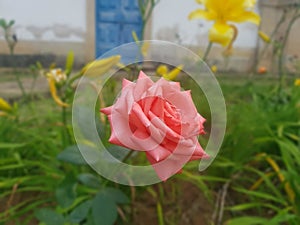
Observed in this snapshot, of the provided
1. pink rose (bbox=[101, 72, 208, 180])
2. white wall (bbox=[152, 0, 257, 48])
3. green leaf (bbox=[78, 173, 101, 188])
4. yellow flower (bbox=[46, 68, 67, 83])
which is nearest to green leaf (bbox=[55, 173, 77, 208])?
green leaf (bbox=[78, 173, 101, 188])

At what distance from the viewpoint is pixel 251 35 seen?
9.58 ft

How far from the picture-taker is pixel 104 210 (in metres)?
0.44

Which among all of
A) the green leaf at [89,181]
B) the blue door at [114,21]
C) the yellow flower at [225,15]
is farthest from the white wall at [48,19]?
the green leaf at [89,181]

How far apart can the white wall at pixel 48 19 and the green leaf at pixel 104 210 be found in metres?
2.00

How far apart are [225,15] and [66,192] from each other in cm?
36

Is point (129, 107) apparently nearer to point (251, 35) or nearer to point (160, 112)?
point (160, 112)

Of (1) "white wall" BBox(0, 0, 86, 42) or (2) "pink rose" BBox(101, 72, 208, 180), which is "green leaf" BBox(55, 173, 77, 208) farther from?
(1) "white wall" BBox(0, 0, 86, 42)

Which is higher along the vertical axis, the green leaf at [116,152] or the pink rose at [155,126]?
the pink rose at [155,126]

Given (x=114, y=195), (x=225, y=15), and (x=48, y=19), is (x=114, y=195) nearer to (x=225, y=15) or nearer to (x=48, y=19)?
(x=225, y=15)

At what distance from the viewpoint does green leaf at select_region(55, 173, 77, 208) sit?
0.47 m

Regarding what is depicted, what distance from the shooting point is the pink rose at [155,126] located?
0.60 ft

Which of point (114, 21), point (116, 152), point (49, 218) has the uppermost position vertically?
point (116, 152)

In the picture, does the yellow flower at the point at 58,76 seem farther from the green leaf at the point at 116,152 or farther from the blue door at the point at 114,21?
the blue door at the point at 114,21

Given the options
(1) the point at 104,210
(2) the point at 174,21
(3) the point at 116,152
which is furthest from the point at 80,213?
(2) the point at 174,21
